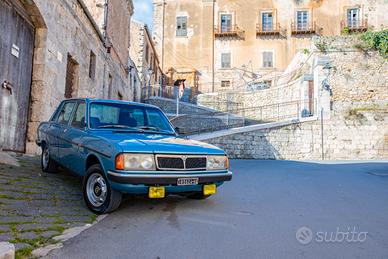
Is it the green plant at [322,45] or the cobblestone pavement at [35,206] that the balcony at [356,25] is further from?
the cobblestone pavement at [35,206]

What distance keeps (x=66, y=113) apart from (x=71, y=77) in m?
4.93

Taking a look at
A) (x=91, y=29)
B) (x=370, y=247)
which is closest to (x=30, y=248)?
(x=370, y=247)

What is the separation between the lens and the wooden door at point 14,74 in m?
6.55

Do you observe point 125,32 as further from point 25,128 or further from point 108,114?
point 108,114

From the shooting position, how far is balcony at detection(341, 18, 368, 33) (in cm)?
3009

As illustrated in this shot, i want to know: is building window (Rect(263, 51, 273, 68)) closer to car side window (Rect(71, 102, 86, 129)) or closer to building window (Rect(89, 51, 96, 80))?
building window (Rect(89, 51, 96, 80))

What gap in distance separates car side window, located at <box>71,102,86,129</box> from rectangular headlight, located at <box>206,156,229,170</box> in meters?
2.10

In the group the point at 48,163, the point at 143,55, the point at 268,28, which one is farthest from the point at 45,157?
the point at 268,28

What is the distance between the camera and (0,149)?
6.50 metres

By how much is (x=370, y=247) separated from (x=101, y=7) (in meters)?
14.1

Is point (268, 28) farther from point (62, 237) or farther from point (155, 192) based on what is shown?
point (62, 237)

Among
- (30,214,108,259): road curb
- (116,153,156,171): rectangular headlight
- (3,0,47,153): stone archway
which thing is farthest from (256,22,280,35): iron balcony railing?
(30,214,108,259): road curb

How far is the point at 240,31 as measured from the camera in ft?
104

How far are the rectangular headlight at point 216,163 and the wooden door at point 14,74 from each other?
16.6 ft
